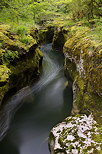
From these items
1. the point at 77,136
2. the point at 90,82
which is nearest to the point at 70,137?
the point at 77,136

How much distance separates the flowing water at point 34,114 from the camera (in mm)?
6660

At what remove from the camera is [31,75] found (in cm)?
1072

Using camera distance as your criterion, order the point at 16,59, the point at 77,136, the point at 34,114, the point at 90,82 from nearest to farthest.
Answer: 1. the point at 77,136
2. the point at 90,82
3. the point at 34,114
4. the point at 16,59

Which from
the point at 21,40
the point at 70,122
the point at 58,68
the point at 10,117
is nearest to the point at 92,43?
the point at 70,122

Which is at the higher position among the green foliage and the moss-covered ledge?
the green foliage

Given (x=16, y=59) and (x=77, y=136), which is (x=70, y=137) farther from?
(x=16, y=59)

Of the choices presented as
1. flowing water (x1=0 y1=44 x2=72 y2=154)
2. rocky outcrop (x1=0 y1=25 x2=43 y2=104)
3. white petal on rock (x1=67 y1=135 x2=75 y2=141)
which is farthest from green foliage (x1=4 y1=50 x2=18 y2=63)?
white petal on rock (x1=67 y1=135 x2=75 y2=141)

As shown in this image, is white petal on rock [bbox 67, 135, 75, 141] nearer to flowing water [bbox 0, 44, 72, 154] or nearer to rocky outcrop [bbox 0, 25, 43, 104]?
flowing water [bbox 0, 44, 72, 154]

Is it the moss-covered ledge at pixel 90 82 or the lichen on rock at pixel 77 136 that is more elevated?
the moss-covered ledge at pixel 90 82

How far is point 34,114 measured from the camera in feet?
27.5

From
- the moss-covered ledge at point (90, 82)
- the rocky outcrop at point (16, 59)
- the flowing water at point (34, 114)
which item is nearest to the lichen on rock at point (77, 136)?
the moss-covered ledge at point (90, 82)

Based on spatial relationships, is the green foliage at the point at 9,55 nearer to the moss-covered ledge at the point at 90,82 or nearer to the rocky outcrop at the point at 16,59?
the rocky outcrop at the point at 16,59

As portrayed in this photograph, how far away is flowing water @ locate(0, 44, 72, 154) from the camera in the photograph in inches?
262

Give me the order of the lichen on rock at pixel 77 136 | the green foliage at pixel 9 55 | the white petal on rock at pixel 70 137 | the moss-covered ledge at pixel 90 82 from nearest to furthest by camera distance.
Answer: the lichen on rock at pixel 77 136, the white petal on rock at pixel 70 137, the moss-covered ledge at pixel 90 82, the green foliage at pixel 9 55
